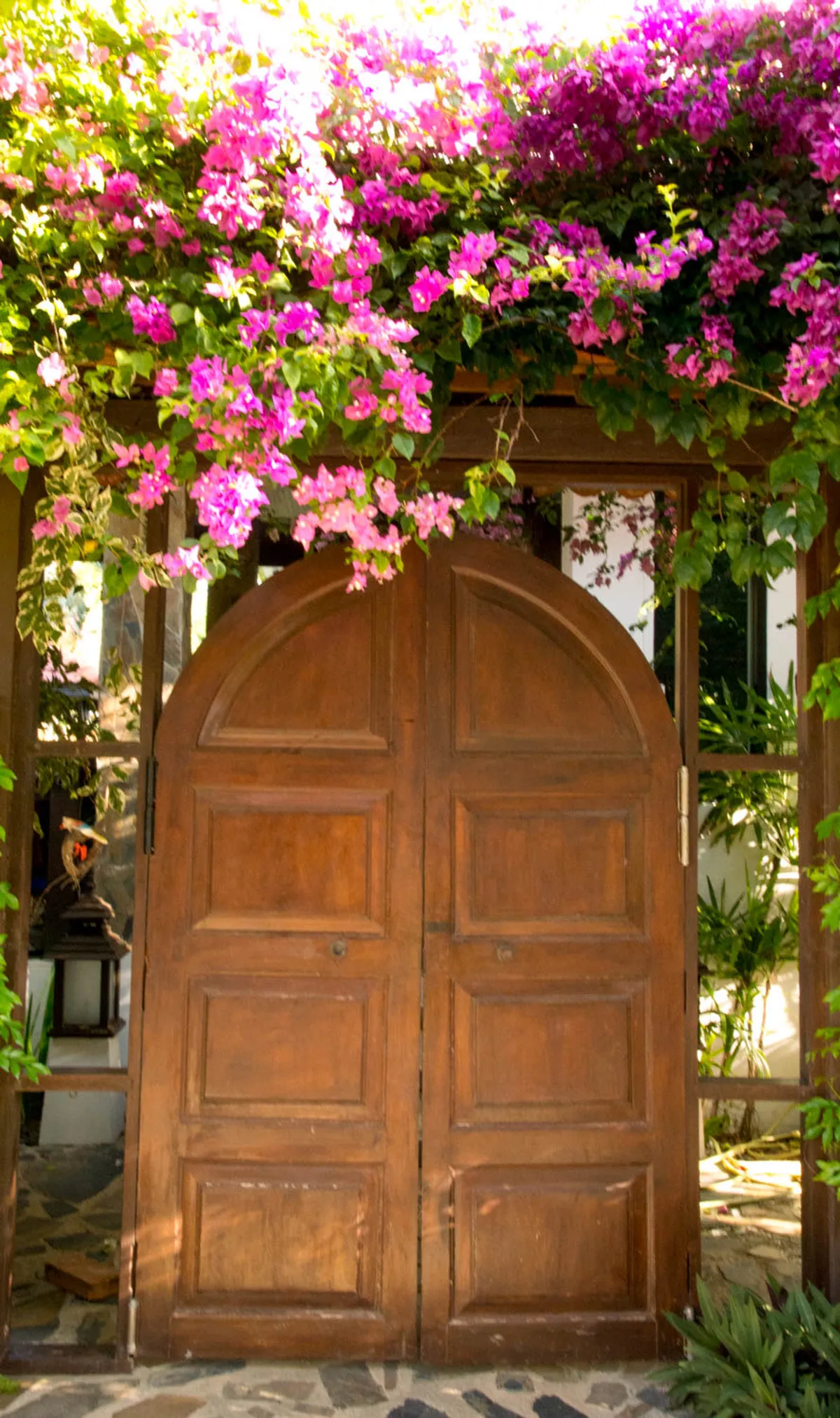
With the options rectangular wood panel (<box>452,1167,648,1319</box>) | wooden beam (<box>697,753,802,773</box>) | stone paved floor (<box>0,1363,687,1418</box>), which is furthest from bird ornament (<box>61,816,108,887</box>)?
wooden beam (<box>697,753,802,773</box>)

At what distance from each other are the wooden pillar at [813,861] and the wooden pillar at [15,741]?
7.80 ft

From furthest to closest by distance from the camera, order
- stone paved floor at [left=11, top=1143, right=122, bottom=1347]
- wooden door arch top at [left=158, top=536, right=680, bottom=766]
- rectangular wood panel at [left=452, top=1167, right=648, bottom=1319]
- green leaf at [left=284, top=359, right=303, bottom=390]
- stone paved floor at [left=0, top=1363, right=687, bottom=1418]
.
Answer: stone paved floor at [left=11, top=1143, right=122, bottom=1347], wooden door arch top at [left=158, top=536, right=680, bottom=766], rectangular wood panel at [left=452, top=1167, right=648, bottom=1319], stone paved floor at [left=0, top=1363, right=687, bottom=1418], green leaf at [left=284, top=359, right=303, bottom=390]

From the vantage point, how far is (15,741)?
380cm

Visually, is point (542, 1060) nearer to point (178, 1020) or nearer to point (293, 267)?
point (178, 1020)

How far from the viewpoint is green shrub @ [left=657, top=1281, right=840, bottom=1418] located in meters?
3.32

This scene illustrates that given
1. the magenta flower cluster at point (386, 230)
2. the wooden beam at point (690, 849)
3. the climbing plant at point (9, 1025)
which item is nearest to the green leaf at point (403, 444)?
the magenta flower cluster at point (386, 230)

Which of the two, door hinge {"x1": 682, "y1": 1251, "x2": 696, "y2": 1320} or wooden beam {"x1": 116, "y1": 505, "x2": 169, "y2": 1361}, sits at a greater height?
wooden beam {"x1": 116, "y1": 505, "x2": 169, "y2": 1361}

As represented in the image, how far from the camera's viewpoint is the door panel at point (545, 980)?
3.77 metres

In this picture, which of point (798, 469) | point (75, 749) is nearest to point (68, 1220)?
point (75, 749)

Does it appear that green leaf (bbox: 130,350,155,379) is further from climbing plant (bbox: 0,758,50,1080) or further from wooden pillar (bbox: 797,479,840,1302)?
wooden pillar (bbox: 797,479,840,1302)

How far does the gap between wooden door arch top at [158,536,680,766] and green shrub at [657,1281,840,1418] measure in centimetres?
164

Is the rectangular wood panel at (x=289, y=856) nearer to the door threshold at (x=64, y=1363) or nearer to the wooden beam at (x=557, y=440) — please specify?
the wooden beam at (x=557, y=440)

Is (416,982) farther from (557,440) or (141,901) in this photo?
(557,440)

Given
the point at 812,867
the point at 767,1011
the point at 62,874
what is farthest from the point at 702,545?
the point at 62,874
